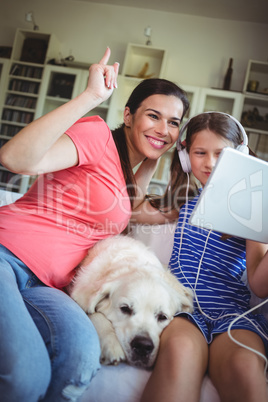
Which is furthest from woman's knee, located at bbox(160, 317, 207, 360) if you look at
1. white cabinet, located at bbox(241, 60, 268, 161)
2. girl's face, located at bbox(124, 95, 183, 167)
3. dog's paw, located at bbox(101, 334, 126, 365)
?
white cabinet, located at bbox(241, 60, 268, 161)

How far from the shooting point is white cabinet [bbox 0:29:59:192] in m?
5.09

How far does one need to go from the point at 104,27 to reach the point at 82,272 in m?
5.11

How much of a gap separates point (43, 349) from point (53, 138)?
617 mm

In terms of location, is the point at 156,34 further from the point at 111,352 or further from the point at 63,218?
the point at 111,352

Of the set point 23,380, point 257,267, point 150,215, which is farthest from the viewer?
point 150,215

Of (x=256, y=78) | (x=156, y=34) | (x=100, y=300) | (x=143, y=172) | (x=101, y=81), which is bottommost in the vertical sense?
(x=100, y=300)

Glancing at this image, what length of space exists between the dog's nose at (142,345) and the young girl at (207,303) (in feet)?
0.13

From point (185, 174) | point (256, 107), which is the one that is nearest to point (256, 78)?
point (256, 107)

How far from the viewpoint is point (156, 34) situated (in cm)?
519

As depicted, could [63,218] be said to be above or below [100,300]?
above

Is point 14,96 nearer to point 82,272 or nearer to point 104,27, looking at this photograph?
point 104,27

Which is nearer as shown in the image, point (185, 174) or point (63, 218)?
point (63, 218)

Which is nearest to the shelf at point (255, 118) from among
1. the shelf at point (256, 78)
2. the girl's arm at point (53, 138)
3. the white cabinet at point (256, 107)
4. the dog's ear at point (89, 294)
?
the white cabinet at point (256, 107)

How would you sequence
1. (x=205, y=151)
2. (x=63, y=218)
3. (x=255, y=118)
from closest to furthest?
(x=63, y=218) → (x=205, y=151) → (x=255, y=118)
